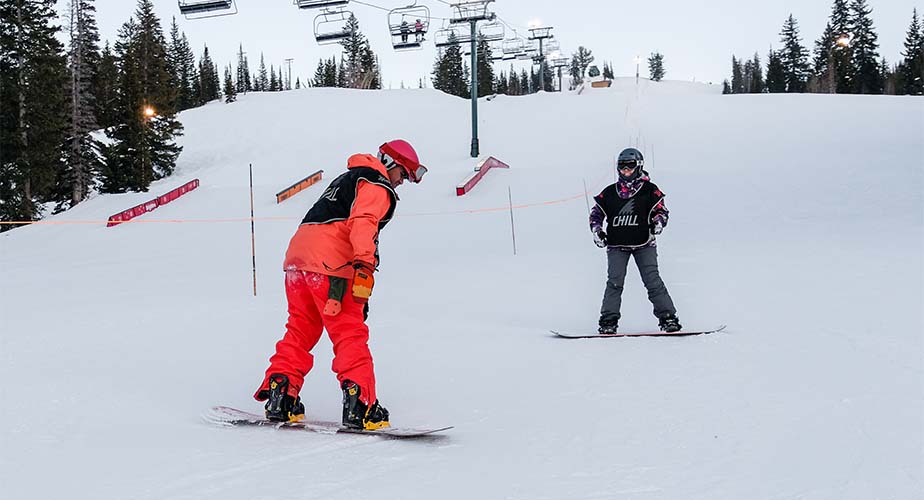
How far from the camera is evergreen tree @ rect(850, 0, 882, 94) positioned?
67.1m

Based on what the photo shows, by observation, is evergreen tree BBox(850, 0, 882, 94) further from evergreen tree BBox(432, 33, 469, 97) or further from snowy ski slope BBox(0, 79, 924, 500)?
snowy ski slope BBox(0, 79, 924, 500)

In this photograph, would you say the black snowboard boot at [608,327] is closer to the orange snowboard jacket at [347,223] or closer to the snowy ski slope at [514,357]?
the snowy ski slope at [514,357]

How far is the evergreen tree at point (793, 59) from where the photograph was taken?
82.2 meters

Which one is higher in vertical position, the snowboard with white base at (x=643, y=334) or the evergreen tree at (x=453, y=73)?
the evergreen tree at (x=453, y=73)

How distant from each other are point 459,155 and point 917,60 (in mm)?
64181

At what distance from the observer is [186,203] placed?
1933 cm

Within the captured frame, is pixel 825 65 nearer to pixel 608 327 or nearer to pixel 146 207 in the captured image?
pixel 146 207

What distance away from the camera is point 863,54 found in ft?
224

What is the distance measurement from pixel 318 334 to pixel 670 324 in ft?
10.6

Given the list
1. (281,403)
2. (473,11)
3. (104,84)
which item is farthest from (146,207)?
(104,84)

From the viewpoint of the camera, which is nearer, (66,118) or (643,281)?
(643,281)

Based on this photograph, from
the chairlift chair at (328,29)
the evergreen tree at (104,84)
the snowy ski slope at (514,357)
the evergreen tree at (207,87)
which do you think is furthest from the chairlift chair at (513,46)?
the evergreen tree at (207,87)

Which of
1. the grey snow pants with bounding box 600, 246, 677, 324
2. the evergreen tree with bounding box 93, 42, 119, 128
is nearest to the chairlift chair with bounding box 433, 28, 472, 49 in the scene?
the grey snow pants with bounding box 600, 246, 677, 324

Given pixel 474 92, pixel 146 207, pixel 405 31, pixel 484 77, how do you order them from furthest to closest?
pixel 484 77 < pixel 405 31 < pixel 474 92 < pixel 146 207
